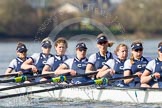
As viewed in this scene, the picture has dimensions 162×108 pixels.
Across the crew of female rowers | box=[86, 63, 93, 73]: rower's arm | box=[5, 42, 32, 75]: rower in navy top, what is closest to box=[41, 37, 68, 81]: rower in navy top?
the crew of female rowers

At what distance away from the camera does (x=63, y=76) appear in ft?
46.8

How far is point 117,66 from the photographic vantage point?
14.3m

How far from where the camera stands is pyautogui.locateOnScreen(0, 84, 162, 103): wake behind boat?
13.1 m

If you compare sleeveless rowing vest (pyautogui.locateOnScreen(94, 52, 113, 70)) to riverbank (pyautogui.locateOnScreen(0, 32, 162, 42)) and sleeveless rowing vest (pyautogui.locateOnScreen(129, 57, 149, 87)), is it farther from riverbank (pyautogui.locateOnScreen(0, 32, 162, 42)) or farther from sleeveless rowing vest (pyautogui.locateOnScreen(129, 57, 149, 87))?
riverbank (pyautogui.locateOnScreen(0, 32, 162, 42))

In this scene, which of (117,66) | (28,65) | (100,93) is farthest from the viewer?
(28,65)

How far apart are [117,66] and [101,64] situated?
538mm

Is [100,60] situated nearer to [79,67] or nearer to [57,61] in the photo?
[79,67]

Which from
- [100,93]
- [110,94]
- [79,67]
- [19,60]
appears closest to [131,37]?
[19,60]

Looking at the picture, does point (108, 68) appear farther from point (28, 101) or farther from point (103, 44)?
point (28, 101)

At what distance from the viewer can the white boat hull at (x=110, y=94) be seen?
42.9 ft

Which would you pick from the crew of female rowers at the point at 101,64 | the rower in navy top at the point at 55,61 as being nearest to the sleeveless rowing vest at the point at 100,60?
the crew of female rowers at the point at 101,64

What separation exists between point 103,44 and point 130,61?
1.01m

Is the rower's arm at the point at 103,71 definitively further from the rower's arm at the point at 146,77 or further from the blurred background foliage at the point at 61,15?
the blurred background foliage at the point at 61,15

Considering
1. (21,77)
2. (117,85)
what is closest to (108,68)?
(117,85)
